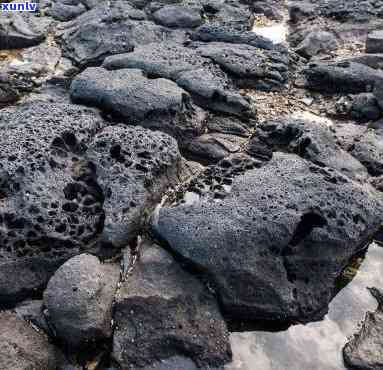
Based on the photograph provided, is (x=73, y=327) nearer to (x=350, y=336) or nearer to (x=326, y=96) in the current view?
(x=350, y=336)

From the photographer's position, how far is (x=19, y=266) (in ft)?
13.0

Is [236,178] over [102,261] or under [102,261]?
over

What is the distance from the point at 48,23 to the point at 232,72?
379 cm

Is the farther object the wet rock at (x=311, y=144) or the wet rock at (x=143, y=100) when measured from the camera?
the wet rock at (x=143, y=100)

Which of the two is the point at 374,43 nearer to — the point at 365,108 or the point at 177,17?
the point at 365,108

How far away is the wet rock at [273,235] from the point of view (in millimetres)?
3832

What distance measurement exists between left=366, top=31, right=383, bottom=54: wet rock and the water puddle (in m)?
4.99

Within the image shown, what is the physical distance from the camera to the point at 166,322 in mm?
3670

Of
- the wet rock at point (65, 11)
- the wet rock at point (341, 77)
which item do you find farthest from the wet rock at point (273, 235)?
the wet rock at point (65, 11)

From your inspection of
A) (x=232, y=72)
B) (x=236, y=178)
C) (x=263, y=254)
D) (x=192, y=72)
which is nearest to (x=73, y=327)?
(x=263, y=254)

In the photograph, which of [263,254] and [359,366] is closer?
[359,366]

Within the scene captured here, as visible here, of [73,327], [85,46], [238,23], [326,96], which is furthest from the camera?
[238,23]

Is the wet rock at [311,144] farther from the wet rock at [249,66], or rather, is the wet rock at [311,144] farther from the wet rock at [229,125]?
the wet rock at [249,66]

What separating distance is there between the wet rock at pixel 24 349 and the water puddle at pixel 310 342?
1.26 meters
